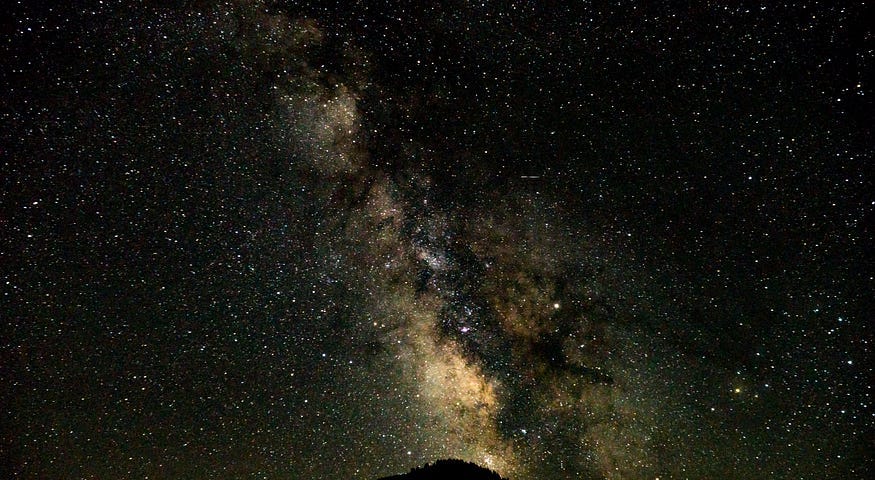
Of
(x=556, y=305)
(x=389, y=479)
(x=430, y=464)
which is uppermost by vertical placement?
(x=389, y=479)

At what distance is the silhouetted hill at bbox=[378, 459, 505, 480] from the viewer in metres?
3.58

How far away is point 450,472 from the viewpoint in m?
3.63

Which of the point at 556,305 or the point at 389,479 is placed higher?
the point at 389,479

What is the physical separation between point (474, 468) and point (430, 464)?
0.40 m

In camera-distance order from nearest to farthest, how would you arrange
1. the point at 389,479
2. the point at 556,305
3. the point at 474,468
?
the point at 389,479, the point at 474,468, the point at 556,305

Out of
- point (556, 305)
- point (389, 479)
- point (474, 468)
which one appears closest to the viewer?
point (389, 479)

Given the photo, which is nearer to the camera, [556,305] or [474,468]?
[474,468]

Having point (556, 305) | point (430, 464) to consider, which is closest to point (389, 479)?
point (430, 464)

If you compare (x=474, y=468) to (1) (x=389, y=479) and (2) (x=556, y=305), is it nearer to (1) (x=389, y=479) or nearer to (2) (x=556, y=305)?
(1) (x=389, y=479)

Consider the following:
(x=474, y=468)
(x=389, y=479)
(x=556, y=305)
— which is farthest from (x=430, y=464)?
(x=556, y=305)

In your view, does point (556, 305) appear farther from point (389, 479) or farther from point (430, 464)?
point (389, 479)

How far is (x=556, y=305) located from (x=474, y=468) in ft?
17.4

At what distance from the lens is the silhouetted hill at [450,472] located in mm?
3578

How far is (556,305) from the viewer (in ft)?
28.1
